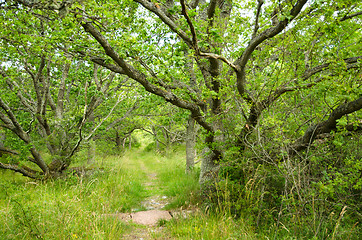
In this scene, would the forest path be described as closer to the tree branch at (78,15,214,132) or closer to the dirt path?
the dirt path

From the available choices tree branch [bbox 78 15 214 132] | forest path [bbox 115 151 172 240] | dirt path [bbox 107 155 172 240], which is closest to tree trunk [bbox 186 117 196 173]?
forest path [bbox 115 151 172 240]

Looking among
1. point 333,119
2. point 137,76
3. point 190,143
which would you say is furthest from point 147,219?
point 190,143

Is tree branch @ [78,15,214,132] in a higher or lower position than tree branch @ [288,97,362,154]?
higher

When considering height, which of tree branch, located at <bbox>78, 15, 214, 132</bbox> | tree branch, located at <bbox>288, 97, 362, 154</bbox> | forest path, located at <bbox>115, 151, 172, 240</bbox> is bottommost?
forest path, located at <bbox>115, 151, 172, 240</bbox>

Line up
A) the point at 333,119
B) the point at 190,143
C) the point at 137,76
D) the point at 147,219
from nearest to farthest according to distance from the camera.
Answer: the point at 333,119 < the point at 137,76 < the point at 147,219 < the point at 190,143

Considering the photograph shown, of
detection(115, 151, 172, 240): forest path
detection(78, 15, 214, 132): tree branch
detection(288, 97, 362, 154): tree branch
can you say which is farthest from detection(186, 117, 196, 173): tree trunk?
detection(288, 97, 362, 154): tree branch

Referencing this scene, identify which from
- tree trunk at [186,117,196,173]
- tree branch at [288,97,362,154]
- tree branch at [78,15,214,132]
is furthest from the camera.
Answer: tree trunk at [186,117,196,173]

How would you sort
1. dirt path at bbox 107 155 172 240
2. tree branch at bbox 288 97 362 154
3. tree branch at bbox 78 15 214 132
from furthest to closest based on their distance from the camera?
dirt path at bbox 107 155 172 240, tree branch at bbox 78 15 214 132, tree branch at bbox 288 97 362 154

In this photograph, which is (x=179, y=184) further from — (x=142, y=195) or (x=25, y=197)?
(x=25, y=197)

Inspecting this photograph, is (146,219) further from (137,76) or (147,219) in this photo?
(137,76)

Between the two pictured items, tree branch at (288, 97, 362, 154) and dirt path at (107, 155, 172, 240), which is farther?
dirt path at (107, 155, 172, 240)

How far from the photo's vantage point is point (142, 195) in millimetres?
7648

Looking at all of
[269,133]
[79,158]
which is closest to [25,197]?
→ [79,158]

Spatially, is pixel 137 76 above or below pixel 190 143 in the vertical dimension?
above
